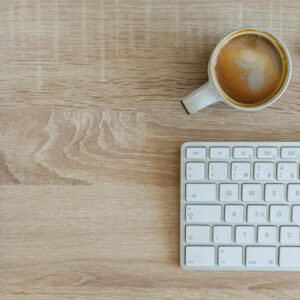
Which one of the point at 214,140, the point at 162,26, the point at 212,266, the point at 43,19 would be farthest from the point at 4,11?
the point at 212,266

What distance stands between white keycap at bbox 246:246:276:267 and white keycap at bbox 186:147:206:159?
137mm

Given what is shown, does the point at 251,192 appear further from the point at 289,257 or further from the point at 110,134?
the point at 110,134

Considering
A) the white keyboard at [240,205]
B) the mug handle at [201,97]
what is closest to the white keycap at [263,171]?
the white keyboard at [240,205]

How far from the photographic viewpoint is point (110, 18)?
65 centimetres

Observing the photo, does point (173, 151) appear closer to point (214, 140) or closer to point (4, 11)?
point (214, 140)

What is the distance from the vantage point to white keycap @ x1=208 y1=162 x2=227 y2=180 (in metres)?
0.63

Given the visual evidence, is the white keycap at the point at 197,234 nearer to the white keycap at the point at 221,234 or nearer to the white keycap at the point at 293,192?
the white keycap at the point at 221,234

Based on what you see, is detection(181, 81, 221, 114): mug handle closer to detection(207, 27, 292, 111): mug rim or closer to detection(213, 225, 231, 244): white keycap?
detection(207, 27, 292, 111): mug rim

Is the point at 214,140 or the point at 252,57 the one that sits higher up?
the point at 252,57

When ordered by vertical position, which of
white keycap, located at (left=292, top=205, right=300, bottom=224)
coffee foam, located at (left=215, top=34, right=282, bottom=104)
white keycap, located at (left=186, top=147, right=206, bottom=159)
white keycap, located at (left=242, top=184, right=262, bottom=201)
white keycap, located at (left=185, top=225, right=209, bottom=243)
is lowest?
white keycap, located at (left=185, top=225, right=209, bottom=243)

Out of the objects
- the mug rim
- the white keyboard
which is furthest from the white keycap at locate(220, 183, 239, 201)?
the mug rim

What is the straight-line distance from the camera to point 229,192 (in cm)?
64

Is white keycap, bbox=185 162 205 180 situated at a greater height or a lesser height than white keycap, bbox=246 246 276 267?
greater

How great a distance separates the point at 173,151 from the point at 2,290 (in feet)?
0.99
